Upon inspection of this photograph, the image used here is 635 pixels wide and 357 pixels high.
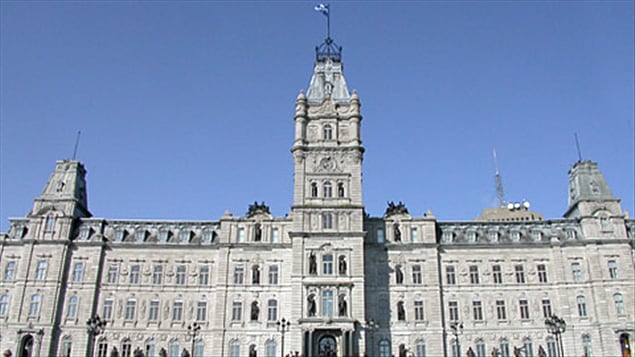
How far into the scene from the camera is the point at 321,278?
62.2 m

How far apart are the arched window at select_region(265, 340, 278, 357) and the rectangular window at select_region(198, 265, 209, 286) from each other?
31.8 ft

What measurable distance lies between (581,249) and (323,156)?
30596 millimetres

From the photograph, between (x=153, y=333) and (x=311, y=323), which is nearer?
(x=311, y=323)

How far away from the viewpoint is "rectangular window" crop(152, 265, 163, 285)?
66562mm

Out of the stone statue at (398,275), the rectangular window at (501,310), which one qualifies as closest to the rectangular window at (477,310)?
the rectangular window at (501,310)

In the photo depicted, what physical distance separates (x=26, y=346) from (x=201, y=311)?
1832 centimetres

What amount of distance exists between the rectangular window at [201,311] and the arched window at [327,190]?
1775 cm

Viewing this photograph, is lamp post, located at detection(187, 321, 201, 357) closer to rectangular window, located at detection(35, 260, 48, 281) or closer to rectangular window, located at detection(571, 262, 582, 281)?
rectangular window, located at detection(35, 260, 48, 281)

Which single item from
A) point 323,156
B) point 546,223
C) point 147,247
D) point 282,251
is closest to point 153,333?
point 147,247

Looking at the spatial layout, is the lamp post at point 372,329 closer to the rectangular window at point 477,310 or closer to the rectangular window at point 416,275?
the rectangular window at point 416,275

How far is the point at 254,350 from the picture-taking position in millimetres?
63188

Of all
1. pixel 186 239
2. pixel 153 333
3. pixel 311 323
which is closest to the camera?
pixel 311 323

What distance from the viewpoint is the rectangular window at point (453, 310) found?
65000 millimetres

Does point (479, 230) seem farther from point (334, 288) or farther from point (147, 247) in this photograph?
point (147, 247)
